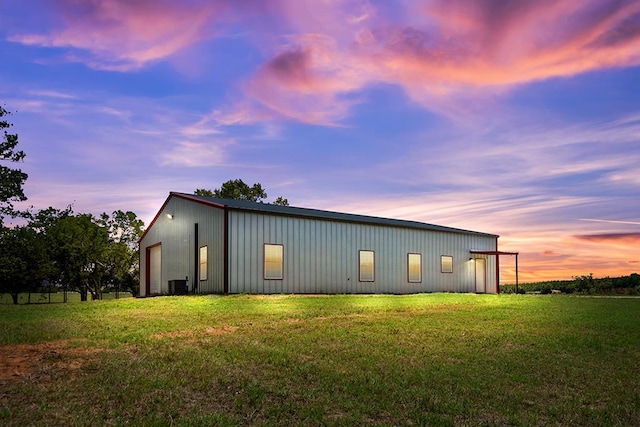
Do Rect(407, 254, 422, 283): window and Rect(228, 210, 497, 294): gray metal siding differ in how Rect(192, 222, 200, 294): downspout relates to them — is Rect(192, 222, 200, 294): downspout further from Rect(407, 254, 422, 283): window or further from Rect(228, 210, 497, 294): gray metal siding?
Rect(407, 254, 422, 283): window

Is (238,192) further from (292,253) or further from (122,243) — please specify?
(292,253)

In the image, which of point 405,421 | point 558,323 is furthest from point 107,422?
point 558,323

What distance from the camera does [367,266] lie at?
27406 mm

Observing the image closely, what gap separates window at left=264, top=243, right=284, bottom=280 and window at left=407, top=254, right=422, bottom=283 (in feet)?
29.8

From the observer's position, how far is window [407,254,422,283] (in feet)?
97.3

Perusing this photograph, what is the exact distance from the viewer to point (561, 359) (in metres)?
9.22

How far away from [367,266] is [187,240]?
9.19 m

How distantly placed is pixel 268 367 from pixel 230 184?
43.9 meters

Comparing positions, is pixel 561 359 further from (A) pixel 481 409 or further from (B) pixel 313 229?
(B) pixel 313 229

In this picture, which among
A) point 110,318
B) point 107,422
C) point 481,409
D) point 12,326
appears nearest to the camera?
point 107,422

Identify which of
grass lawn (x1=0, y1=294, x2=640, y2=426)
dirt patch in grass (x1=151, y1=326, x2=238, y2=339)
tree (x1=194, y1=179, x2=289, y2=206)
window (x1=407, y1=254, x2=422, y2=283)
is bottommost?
grass lawn (x1=0, y1=294, x2=640, y2=426)

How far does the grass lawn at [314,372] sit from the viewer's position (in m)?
Result: 6.14

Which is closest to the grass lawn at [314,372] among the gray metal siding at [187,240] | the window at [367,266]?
the gray metal siding at [187,240]

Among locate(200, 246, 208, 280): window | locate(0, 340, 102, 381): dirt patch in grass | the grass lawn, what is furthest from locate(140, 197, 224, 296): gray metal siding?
locate(0, 340, 102, 381): dirt patch in grass
